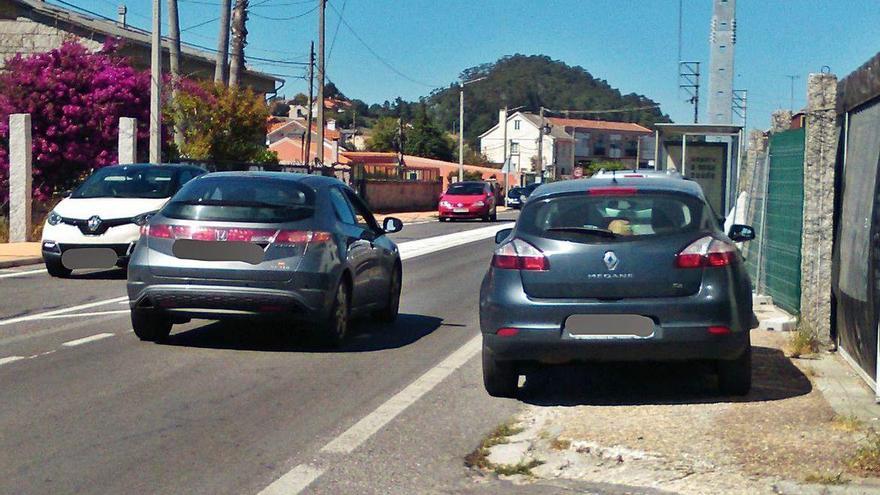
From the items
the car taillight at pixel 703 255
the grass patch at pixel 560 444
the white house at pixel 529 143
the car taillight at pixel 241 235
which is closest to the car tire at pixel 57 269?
the car taillight at pixel 241 235

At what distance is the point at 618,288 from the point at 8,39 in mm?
40265

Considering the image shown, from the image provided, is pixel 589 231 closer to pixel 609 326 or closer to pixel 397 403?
pixel 609 326

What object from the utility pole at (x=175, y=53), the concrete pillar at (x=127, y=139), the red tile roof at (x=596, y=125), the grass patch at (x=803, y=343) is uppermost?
the red tile roof at (x=596, y=125)

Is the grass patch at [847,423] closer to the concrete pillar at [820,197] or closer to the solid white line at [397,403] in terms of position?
the solid white line at [397,403]

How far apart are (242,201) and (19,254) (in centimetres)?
1123

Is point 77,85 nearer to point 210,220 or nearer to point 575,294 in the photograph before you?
point 210,220

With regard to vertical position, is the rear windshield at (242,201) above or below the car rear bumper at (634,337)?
above

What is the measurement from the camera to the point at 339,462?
657 cm

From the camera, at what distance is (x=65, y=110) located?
29625mm

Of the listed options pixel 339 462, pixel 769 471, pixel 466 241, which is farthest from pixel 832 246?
pixel 466 241

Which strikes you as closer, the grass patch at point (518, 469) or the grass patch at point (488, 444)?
the grass patch at point (518, 469)

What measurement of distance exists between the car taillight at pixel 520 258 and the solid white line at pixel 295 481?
2270 mm

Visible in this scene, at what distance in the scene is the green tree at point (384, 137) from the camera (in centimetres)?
11586

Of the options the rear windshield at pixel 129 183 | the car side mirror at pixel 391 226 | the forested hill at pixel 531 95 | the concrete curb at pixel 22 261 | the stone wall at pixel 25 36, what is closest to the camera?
the car side mirror at pixel 391 226
